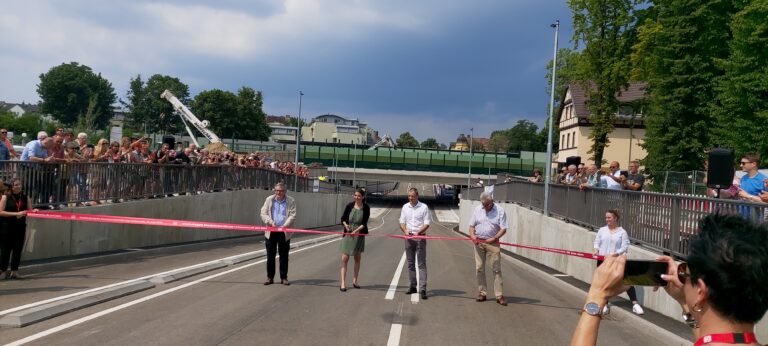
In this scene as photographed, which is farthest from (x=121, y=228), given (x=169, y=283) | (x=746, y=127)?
(x=746, y=127)

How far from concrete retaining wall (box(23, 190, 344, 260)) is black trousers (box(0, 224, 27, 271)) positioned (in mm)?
2099

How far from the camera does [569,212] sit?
1845 centimetres

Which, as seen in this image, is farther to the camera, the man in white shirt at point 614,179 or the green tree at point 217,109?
the green tree at point 217,109

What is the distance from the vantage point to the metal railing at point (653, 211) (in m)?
9.28

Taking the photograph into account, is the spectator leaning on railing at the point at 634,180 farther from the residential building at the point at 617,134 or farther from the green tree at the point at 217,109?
the green tree at the point at 217,109

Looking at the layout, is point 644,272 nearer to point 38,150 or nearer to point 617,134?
point 38,150

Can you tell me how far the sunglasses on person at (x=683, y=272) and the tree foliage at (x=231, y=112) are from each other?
4372 inches

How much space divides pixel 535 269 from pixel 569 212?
223cm

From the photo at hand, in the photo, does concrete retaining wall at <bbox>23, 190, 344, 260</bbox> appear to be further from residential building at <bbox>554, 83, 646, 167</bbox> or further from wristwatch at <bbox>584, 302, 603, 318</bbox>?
residential building at <bbox>554, 83, 646, 167</bbox>

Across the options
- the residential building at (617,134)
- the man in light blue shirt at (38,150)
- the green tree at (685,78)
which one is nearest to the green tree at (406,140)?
the residential building at (617,134)

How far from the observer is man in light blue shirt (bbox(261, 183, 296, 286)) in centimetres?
1168

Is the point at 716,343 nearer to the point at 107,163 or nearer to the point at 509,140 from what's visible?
the point at 107,163

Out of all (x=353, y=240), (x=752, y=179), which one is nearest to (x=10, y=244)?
(x=353, y=240)

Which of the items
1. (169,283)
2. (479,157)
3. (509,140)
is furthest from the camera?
(509,140)
